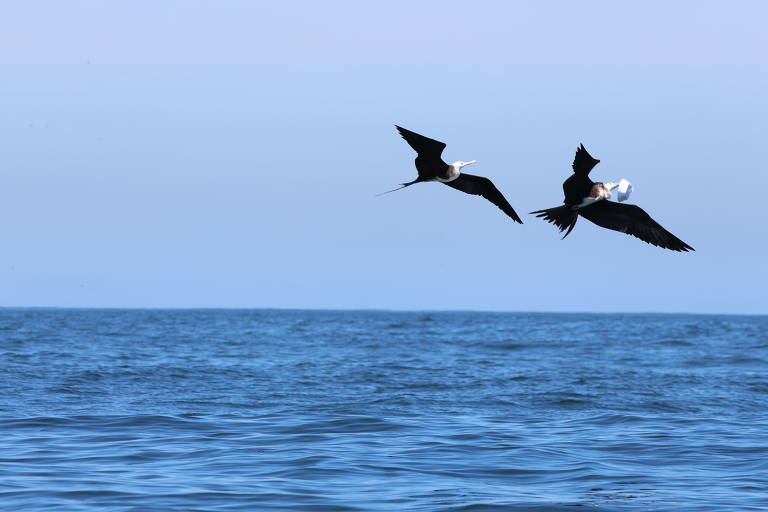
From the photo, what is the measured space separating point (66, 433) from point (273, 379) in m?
11.7

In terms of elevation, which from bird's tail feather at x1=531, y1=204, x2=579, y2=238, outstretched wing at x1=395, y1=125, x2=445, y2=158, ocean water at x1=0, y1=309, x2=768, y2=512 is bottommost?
ocean water at x1=0, y1=309, x2=768, y2=512

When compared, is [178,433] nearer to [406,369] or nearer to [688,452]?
[688,452]

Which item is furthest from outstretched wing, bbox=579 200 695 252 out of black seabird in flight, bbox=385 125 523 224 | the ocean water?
the ocean water

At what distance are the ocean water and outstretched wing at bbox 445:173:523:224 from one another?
12.2ft

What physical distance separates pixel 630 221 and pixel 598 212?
444 millimetres

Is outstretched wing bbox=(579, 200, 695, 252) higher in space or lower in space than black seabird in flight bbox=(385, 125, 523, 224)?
lower

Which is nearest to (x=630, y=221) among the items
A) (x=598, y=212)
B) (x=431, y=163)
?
(x=598, y=212)

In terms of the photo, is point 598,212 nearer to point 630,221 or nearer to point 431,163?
point 630,221

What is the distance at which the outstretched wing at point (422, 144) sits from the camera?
42.5ft

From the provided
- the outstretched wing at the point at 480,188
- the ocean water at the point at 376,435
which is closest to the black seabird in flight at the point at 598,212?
the outstretched wing at the point at 480,188

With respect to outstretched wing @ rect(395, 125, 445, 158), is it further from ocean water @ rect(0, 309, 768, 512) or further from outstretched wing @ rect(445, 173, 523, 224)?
ocean water @ rect(0, 309, 768, 512)

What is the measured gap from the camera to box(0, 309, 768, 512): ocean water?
13719 millimetres

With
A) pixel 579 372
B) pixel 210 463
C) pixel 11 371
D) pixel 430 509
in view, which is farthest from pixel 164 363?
pixel 430 509

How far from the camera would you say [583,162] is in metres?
12.0
